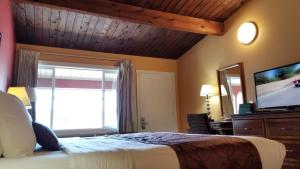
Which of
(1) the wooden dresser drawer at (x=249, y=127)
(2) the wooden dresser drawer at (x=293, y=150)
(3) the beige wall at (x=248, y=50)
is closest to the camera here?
(2) the wooden dresser drawer at (x=293, y=150)

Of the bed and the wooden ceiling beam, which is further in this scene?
the wooden ceiling beam

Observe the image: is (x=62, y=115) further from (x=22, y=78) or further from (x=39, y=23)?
(x=39, y=23)

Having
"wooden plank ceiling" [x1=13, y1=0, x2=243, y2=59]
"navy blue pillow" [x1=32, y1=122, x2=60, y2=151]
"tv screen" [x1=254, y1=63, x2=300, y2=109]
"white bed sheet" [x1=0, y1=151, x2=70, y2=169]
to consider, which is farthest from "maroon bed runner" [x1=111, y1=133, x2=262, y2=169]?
"wooden plank ceiling" [x1=13, y1=0, x2=243, y2=59]

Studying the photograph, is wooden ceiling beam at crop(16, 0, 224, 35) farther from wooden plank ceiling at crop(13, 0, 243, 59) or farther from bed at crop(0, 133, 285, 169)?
bed at crop(0, 133, 285, 169)

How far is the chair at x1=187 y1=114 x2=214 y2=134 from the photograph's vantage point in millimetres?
3928

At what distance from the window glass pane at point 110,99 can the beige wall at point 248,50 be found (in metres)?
1.65

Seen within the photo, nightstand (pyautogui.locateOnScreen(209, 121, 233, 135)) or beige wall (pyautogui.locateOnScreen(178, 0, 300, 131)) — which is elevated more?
beige wall (pyautogui.locateOnScreen(178, 0, 300, 131))

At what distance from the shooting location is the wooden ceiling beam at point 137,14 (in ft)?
11.3

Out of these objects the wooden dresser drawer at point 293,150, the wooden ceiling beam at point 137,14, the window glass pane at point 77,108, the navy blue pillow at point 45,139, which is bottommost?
the wooden dresser drawer at point 293,150

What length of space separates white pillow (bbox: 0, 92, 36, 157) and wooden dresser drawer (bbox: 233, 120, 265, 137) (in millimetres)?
2825

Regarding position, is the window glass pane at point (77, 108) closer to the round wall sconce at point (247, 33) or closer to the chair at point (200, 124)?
the chair at point (200, 124)

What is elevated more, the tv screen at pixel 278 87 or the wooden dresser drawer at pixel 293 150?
the tv screen at pixel 278 87

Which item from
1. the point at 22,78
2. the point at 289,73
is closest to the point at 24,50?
the point at 22,78

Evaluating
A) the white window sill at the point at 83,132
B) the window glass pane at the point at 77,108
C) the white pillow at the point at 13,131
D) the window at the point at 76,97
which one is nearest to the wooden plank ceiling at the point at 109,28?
the window at the point at 76,97
